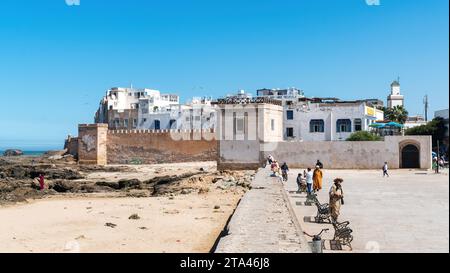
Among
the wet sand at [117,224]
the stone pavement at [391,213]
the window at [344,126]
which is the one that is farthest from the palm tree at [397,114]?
the wet sand at [117,224]

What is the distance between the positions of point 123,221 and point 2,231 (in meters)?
3.19

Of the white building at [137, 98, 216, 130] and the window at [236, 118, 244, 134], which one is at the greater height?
the white building at [137, 98, 216, 130]

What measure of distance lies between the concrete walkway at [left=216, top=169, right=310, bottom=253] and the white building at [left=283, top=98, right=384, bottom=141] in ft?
92.8

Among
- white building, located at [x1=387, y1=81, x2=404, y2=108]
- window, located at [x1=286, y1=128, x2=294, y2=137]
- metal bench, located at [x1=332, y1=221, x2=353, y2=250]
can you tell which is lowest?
metal bench, located at [x1=332, y1=221, x2=353, y2=250]

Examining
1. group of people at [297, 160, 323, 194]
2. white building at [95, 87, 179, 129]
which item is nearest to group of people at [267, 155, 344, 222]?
group of people at [297, 160, 323, 194]

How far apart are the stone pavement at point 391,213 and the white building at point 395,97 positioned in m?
38.6

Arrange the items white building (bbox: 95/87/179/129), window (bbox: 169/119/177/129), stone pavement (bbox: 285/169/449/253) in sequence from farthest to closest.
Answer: white building (bbox: 95/87/179/129), window (bbox: 169/119/177/129), stone pavement (bbox: 285/169/449/253)

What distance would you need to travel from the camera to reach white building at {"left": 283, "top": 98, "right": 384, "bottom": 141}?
42.5m

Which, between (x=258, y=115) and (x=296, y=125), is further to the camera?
(x=296, y=125)

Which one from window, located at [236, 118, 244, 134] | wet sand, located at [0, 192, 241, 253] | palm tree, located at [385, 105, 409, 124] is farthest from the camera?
palm tree, located at [385, 105, 409, 124]

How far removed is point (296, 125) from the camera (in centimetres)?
4350

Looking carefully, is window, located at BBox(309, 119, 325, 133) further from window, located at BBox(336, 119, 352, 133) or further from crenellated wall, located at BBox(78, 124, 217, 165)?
crenellated wall, located at BBox(78, 124, 217, 165)
